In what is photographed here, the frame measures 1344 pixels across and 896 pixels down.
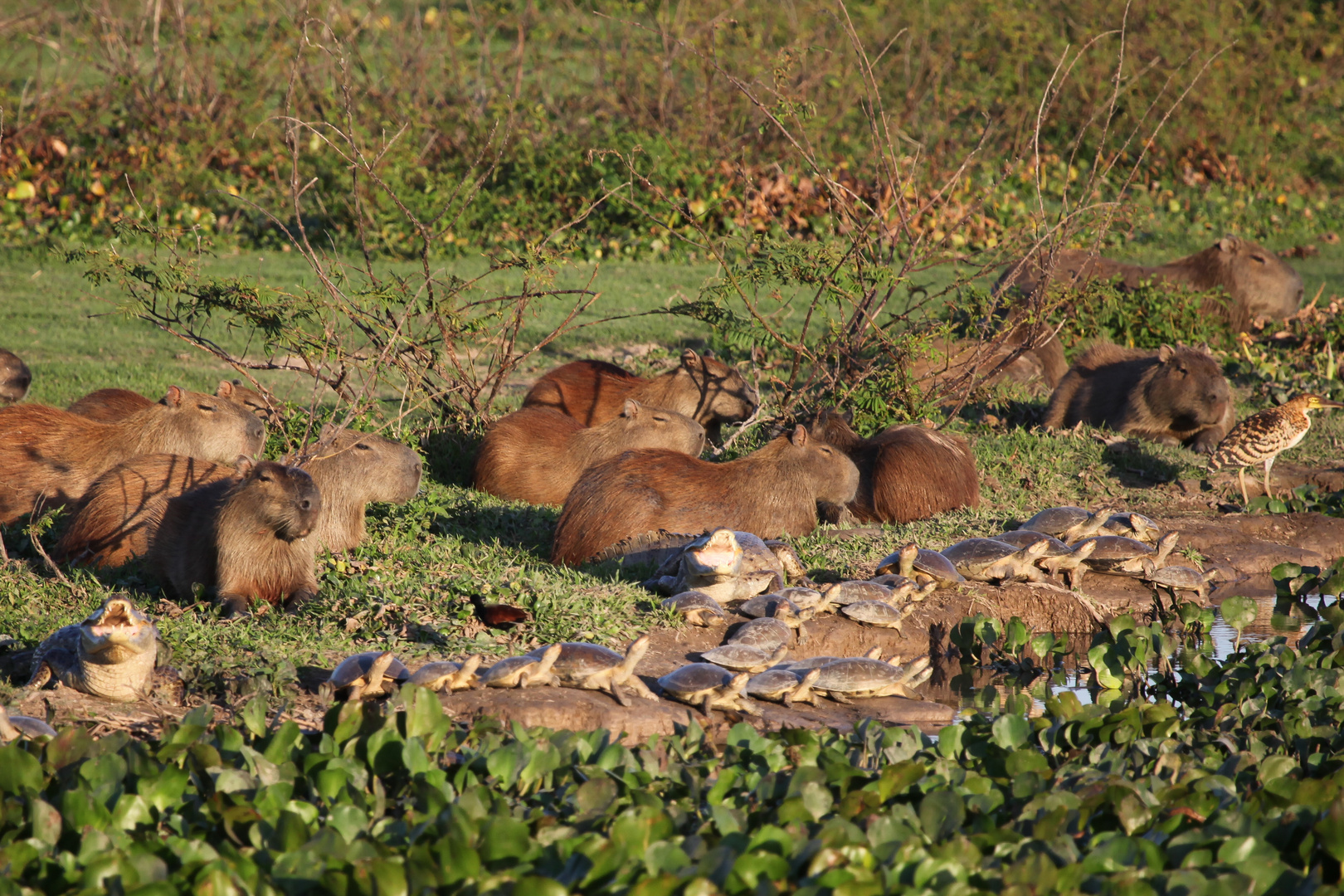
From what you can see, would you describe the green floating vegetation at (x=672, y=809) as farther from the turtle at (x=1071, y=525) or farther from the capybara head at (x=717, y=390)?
the capybara head at (x=717, y=390)

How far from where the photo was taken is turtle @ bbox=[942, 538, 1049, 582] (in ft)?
17.5

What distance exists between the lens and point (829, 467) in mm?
6141

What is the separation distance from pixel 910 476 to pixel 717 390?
1692 millimetres

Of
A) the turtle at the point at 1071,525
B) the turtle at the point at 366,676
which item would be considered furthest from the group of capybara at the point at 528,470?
the turtle at the point at 366,676

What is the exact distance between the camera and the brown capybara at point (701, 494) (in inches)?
221

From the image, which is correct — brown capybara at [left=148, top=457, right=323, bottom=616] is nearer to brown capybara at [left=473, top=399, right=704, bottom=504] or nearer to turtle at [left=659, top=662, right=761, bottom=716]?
turtle at [left=659, top=662, right=761, bottom=716]

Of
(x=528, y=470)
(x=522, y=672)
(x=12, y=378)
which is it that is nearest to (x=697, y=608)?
(x=522, y=672)

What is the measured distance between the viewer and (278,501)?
473cm

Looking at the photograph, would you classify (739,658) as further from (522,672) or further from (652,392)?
(652,392)

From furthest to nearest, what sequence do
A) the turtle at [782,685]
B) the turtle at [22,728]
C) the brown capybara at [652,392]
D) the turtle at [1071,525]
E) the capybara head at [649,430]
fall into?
1. the brown capybara at [652,392]
2. the capybara head at [649,430]
3. the turtle at [1071,525]
4. the turtle at [782,685]
5. the turtle at [22,728]

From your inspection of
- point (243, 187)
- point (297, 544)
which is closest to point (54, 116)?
point (243, 187)

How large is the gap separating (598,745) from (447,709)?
0.60 metres

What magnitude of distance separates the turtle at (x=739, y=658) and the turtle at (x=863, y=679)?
19 centimetres

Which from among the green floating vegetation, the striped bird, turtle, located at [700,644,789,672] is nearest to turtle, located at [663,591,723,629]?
turtle, located at [700,644,789,672]
